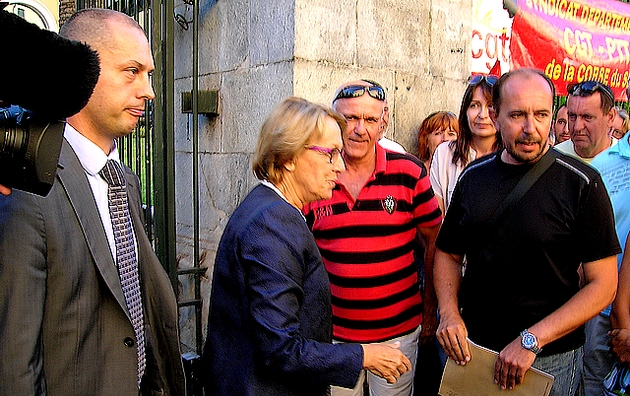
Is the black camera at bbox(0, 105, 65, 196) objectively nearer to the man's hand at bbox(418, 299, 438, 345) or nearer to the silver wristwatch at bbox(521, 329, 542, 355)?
the silver wristwatch at bbox(521, 329, 542, 355)

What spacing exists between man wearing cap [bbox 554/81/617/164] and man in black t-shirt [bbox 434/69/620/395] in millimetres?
1557

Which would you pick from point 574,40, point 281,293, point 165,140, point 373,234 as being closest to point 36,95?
point 281,293

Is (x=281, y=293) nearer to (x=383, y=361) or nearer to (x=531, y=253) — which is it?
(x=383, y=361)

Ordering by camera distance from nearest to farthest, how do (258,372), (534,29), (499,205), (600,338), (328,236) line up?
(258,372) < (499,205) < (328,236) < (600,338) < (534,29)

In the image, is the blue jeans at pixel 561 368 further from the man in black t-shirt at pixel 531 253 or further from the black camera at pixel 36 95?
the black camera at pixel 36 95

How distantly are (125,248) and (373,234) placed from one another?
122 centimetres

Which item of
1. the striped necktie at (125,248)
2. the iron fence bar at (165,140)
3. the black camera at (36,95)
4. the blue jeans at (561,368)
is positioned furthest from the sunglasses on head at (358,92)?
the black camera at (36,95)

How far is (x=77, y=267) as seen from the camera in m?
1.47

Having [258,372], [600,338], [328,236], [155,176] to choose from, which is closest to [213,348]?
[258,372]

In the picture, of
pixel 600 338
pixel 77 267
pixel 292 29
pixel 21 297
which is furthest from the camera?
→ pixel 292 29

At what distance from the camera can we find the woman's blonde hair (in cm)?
195

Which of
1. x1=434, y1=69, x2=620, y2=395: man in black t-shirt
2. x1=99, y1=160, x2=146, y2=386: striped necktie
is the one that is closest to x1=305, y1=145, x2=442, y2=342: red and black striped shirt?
x1=434, y1=69, x2=620, y2=395: man in black t-shirt

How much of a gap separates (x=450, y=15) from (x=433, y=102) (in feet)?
2.20

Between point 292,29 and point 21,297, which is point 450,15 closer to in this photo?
point 292,29
